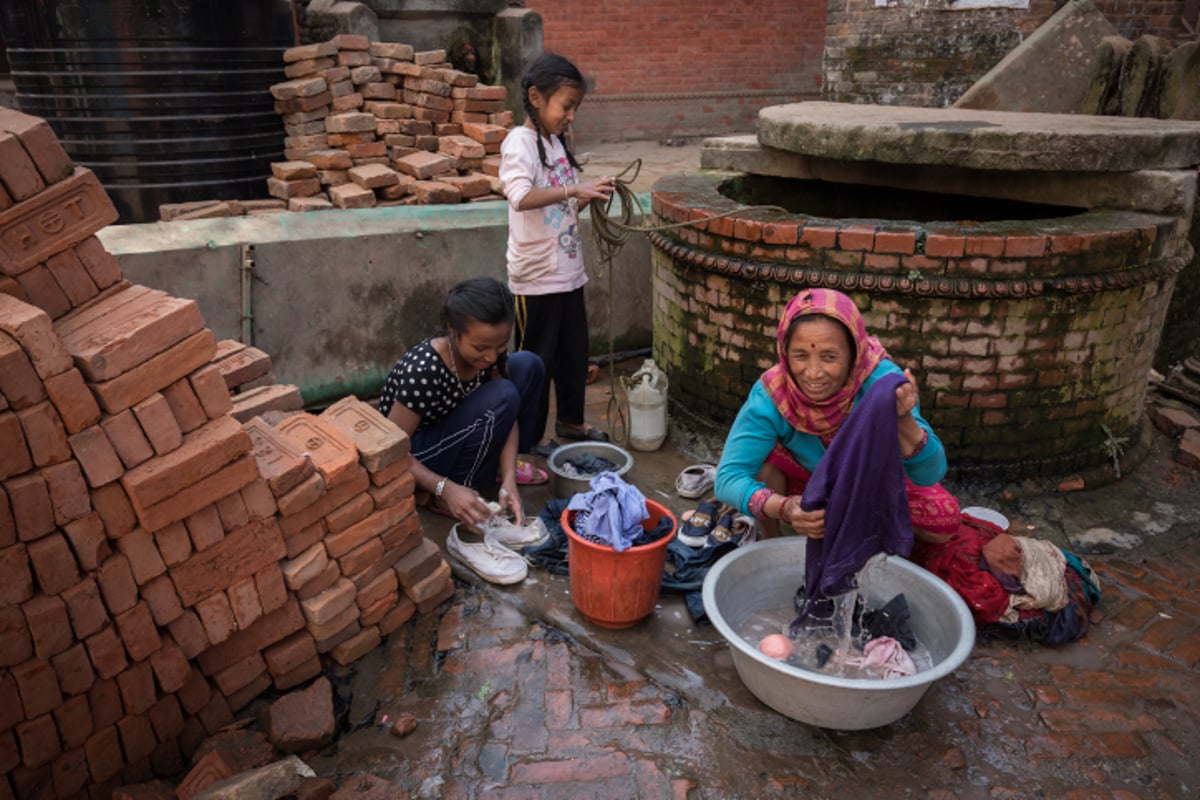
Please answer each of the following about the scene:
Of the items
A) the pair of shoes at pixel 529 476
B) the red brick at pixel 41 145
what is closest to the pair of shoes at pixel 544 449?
the pair of shoes at pixel 529 476

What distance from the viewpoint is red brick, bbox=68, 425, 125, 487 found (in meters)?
2.29

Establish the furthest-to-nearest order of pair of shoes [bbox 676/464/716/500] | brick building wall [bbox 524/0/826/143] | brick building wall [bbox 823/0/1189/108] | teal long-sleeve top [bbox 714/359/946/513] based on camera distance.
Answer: brick building wall [bbox 524/0/826/143] → brick building wall [bbox 823/0/1189/108] → pair of shoes [bbox 676/464/716/500] → teal long-sleeve top [bbox 714/359/946/513]

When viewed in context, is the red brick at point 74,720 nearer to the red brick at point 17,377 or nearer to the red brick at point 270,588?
the red brick at point 270,588

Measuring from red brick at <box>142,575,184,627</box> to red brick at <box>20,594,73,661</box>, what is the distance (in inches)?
8.5

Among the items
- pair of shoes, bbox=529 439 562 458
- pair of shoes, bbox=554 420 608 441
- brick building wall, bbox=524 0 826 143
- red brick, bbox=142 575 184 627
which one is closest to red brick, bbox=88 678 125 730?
red brick, bbox=142 575 184 627

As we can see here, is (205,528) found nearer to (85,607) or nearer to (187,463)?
(187,463)

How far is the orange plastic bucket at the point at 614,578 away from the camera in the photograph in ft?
9.80

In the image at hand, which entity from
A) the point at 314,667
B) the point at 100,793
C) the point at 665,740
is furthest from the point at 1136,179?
the point at 100,793

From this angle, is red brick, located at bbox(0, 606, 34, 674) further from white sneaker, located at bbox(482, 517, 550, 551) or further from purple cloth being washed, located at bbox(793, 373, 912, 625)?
purple cloth being washed, located at bbox(793, 373, 912, 625)

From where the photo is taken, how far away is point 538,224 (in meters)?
4.05

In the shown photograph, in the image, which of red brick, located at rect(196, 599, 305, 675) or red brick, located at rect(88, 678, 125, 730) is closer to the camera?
red brick, located at rect(88, 678, 125, 730)

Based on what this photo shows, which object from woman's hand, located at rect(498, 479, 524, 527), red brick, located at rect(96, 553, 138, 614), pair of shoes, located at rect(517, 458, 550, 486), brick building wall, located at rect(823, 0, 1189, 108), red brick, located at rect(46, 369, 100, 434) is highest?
brick building wall, located at rect(823, 0, 1189, 108)

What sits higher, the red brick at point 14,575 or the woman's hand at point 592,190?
the woman's hand at point 592,190

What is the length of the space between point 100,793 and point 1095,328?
13.8 ft
